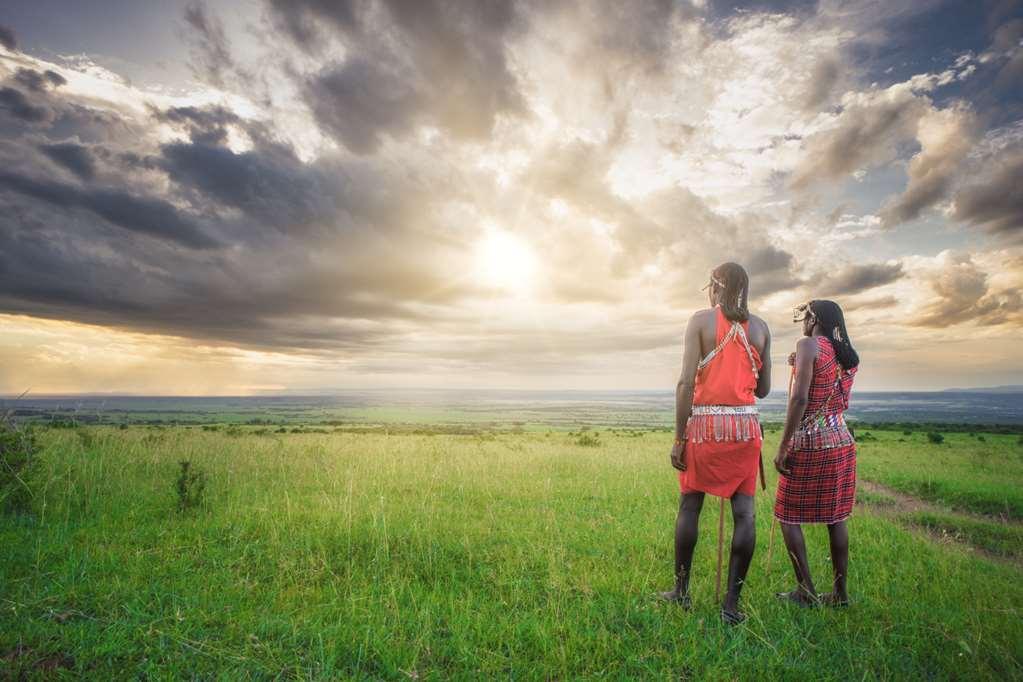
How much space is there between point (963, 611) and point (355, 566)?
5.77 m

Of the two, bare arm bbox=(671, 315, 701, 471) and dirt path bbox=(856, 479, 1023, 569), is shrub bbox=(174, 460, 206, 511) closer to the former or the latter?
bare arm bbox=(671, 315, 701, 471)

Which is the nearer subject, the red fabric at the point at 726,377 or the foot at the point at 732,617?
the foot at the point at 732,617

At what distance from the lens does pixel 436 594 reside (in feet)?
14.6

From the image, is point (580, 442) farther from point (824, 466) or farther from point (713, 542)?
point (824, 466)

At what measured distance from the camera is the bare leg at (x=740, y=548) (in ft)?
13.5

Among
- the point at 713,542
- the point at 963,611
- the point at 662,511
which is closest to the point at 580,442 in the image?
the point at 662,511

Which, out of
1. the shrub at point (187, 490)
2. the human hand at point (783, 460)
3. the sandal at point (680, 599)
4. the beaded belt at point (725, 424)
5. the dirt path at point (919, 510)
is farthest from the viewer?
the dirt path at point (919, 510)

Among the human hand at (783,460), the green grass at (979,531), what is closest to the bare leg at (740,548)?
the human hand at (783,460)

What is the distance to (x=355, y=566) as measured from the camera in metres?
5.09

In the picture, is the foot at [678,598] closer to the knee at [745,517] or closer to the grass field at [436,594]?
the grass field at [436,594]

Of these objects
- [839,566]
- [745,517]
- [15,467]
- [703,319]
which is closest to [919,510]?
[839,566]

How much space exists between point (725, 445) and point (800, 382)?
109cm

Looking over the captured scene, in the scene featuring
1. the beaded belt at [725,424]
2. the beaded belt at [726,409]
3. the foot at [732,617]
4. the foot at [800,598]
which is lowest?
the foot at [800,598]

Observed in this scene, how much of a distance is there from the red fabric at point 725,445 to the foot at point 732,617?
94 cm
